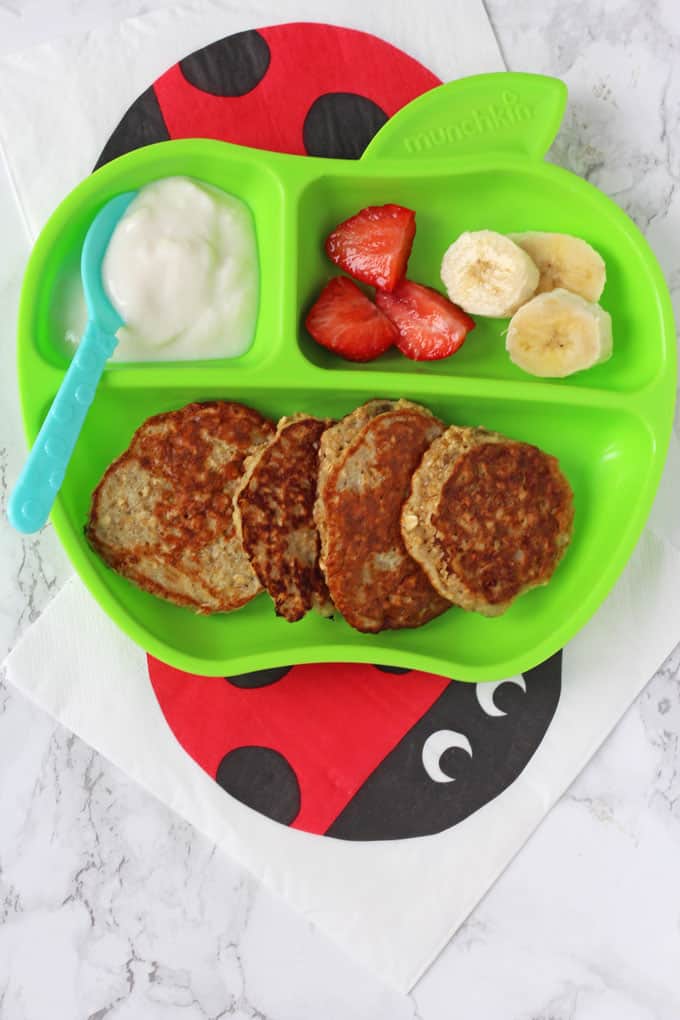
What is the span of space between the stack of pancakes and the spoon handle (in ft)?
0.61

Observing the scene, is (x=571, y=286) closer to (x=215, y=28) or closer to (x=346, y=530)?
(x=346, y=530)

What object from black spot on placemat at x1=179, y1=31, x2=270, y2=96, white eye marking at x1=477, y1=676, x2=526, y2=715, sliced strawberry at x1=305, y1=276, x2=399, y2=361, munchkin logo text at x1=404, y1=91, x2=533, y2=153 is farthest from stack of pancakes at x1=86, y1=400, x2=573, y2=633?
black spot on placemat at x1=179, y1=31, x2=270, y2=96

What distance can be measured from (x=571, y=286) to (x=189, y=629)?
124 centimetres

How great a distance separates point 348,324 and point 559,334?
496mm

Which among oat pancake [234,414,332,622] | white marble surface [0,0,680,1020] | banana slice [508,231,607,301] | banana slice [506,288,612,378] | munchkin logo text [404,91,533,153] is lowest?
white marble surface [0,0,680,1020]

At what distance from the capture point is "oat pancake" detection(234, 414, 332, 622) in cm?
190

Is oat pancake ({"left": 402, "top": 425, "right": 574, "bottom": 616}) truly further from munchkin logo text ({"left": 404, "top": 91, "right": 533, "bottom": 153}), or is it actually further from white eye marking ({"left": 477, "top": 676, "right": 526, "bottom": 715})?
munchkin logo text ({"left": 404, "top": 91, "right": 533, "bottom": 153})

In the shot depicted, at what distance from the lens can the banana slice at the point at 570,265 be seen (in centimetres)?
198

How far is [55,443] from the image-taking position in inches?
70.7

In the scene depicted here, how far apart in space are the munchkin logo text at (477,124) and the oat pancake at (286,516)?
0.73m

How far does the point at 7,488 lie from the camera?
212 cm

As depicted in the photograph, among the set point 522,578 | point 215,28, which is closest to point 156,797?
point 522,578

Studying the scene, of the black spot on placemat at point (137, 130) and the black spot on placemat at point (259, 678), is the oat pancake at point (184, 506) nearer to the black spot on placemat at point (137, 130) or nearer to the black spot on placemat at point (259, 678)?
the black spot on placemat at point (259, 678)

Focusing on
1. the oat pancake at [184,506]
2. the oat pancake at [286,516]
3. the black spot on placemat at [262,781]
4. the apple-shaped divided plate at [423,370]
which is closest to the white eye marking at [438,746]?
the apple-shaped divided plate at [423,370]
